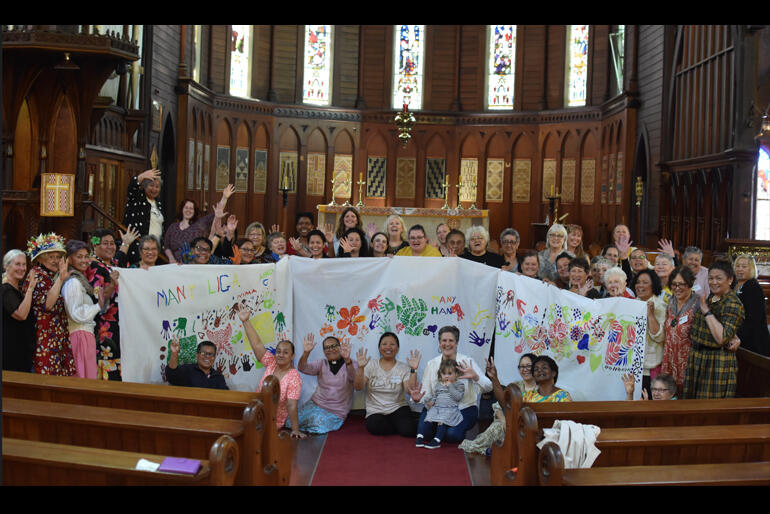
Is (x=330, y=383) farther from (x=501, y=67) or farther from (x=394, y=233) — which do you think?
(x=501, y=67)

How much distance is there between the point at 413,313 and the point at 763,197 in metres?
8.13

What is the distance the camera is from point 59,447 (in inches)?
142

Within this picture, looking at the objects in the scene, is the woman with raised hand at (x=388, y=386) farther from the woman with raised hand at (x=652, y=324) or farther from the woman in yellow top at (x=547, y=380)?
the woman with raised hand at (x=652, y=324)

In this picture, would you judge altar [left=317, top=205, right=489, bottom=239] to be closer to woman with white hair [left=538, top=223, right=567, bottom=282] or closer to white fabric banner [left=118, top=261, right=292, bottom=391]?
woman with white hair [left=538, top=223, right=567, bottom=282]

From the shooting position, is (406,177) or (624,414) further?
(406,177)

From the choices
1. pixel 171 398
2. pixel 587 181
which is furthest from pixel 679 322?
pixel 587 181

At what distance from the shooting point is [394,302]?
22.8 feet

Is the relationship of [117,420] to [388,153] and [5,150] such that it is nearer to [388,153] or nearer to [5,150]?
[5,150]

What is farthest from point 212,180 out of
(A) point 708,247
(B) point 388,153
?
(A) point 708,247

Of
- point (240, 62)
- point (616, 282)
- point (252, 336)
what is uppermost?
point (240, 62)

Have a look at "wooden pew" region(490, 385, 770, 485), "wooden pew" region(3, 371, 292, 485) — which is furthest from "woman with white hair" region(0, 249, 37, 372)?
"wooden pew" region(490, 385, 770, 485)

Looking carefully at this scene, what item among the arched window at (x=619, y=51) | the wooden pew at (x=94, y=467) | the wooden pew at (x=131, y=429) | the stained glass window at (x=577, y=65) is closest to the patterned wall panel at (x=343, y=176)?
the stained glass window at (x=577, y=65)

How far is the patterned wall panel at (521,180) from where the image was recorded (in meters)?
21.3

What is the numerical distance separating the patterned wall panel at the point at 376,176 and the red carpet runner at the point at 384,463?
15857 millimetres
